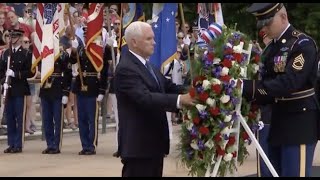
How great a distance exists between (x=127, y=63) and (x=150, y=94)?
34 centimetres

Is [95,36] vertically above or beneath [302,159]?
above

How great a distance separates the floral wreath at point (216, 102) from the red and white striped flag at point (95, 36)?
5.91 m

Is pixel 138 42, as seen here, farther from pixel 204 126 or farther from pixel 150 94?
pixel 204 126

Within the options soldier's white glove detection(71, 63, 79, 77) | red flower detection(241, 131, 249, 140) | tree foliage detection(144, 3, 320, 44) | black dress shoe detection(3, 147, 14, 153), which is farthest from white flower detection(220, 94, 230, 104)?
tree foliage detection(144, 3, 320, 44)

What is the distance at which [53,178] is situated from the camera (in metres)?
9.12

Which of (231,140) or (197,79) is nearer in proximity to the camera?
(197,79)

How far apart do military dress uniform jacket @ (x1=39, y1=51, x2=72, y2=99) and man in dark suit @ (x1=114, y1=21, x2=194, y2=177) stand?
6.21 m

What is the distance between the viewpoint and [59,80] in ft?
40.6

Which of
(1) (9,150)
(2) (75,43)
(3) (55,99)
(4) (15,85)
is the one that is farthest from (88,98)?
(1) (9,150)

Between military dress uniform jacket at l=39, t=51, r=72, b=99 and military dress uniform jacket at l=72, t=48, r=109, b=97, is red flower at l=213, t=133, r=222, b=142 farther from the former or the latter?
military dress uniform jacket at l=39, t=51, r=72, b=99

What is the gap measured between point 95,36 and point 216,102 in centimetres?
652

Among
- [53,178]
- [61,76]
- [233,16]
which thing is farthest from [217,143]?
[233,16]

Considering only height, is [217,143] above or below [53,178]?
above

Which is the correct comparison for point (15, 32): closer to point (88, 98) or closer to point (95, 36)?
point (95, 36)
